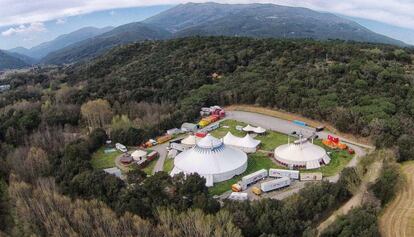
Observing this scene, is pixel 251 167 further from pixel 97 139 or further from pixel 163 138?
pixel 97 139

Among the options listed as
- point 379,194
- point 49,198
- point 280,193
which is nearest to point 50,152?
point 49,198

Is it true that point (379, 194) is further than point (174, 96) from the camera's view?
No

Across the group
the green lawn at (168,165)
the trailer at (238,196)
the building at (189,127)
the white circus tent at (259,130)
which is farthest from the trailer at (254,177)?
the building at (189,127)

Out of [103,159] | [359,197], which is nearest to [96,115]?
[103,159]

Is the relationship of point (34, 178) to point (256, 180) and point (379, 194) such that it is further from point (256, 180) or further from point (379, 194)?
point (379, 194)

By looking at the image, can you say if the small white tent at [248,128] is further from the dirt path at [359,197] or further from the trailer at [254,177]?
the dirt path at [359,197]
